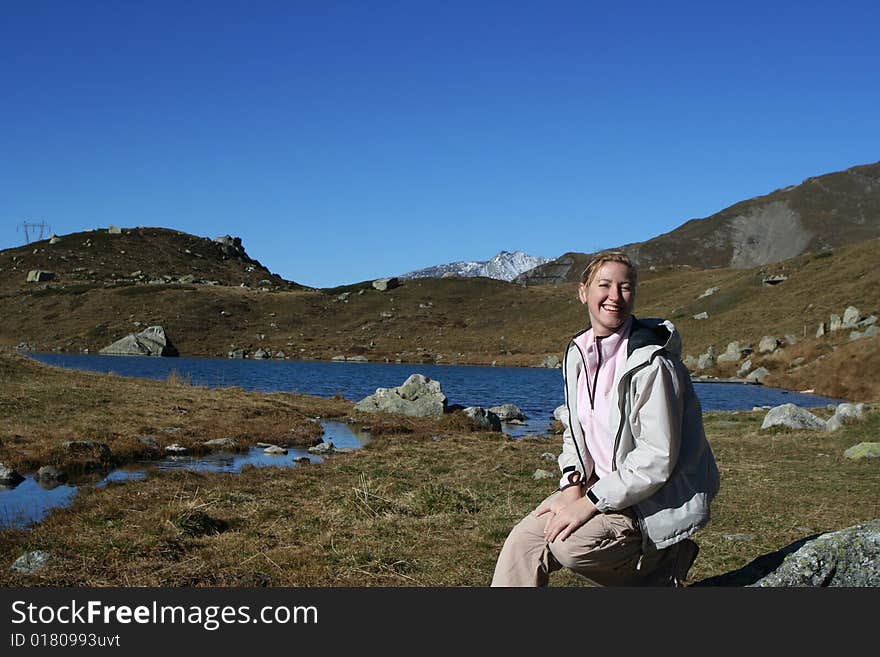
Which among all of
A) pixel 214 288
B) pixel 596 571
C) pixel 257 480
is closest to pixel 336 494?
pixel 257 480

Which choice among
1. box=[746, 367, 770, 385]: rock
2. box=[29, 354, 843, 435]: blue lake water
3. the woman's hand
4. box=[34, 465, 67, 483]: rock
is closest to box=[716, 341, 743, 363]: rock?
box=[746, 367, 770, 385]: rock

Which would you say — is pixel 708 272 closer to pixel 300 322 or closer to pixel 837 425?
pixel 300 322

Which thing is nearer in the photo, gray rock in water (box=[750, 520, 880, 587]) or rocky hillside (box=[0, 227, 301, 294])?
gray rock in water (box=[750, 520, 880, 587])

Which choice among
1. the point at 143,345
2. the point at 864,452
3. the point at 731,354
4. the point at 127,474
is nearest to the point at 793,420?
the point at 864,452

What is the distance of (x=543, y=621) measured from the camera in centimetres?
466

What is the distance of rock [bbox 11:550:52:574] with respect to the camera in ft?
30.7

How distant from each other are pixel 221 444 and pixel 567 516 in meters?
20.6

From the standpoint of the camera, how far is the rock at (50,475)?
1691 centimetres

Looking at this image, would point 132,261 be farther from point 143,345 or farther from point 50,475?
point 50,475

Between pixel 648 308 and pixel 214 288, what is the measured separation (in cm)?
7766

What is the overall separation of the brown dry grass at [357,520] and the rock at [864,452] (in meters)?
0.26

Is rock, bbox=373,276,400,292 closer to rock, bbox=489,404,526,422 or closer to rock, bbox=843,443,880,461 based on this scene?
rock, bbox=489,404,526,422

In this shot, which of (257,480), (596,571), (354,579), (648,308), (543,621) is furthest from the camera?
(648,308)

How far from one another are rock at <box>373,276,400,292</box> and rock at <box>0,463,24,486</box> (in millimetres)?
134630
